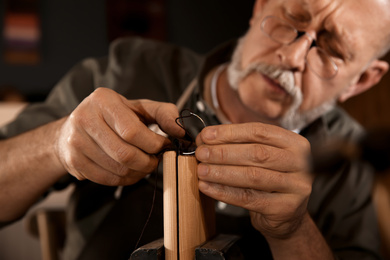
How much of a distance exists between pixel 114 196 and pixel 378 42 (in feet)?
2.06

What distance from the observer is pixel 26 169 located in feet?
1.98

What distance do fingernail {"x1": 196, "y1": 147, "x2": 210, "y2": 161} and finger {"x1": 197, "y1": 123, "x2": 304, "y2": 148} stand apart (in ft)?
0.04

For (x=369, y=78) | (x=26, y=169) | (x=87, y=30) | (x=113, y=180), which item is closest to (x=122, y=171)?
(x=113, y=180)

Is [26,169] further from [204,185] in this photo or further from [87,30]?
[87,30]

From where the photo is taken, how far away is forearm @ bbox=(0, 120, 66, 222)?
0.57 meters

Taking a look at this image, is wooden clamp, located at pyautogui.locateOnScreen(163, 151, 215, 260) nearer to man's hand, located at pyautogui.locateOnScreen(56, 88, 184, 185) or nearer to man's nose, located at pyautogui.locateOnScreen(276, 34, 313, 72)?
man's hand, located at pyautogui.locateOnScreen(56, 88, 184, 185)

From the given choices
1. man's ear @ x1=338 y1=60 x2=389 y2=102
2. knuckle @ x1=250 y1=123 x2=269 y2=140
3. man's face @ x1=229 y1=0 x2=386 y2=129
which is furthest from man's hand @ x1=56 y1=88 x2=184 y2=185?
man's ear @ x1=338 y1=60 x2=389 y2=102

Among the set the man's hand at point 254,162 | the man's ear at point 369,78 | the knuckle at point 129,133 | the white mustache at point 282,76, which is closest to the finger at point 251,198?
the man's hand at point 254,162

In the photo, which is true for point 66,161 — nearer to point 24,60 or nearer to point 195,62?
point 195,62

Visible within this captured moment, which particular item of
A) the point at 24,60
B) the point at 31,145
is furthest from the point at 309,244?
the point at 24,60

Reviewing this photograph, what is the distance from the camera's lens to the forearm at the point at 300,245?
522mm

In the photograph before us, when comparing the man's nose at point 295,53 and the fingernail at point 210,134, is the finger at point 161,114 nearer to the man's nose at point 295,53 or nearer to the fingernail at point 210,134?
the fingernail at point 210,134

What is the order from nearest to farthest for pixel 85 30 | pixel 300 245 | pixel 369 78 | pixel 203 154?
pixel 203 154 < pixel 300 245 < pixel 369 78 < pixel 85 30

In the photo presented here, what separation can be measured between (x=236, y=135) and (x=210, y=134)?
0.03 m
